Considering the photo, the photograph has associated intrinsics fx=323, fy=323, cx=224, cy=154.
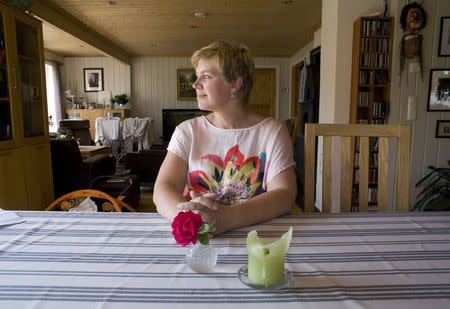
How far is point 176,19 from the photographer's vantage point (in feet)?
14.5

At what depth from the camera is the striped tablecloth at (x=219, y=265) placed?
0.54 metres

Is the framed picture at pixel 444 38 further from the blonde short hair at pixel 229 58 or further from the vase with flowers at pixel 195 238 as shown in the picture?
the vase with flowers at pixel 195 238

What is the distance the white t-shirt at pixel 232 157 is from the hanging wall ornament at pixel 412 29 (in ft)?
6.41

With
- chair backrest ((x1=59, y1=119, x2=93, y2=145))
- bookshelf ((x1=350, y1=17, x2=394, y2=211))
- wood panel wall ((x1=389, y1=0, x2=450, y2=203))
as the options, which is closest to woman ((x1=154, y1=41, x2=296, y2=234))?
bookshelf ((x1=350, y1=17, x2=394, y2=211))

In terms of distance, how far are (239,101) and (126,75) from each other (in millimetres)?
6877

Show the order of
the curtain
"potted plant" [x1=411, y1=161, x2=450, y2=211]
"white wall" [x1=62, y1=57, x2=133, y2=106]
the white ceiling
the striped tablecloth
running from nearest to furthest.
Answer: the striped tablecloth → "potted plant" [x1=411, y1=161, x2=450, y2=211] → the white ceiling → the curtain → "white wall" [x1=62, y1=57, x2=133, y2=106]

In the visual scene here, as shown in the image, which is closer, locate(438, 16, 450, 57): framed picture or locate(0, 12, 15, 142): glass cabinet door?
locate(0, 12, 15, 142): glass cabinet door

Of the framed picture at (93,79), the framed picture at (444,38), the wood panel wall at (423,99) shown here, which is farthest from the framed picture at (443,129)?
the framed picture at (93,79)

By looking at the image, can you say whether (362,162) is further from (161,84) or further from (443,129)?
(161,84)

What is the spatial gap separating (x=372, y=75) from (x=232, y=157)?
205 centimetres

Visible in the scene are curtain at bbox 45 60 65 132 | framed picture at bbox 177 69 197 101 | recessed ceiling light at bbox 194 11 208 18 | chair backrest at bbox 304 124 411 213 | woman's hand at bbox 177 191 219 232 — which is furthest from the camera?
framed picture at bbox 177 69 197 101

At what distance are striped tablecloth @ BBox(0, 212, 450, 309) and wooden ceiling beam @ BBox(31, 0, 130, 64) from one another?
11.8 feet

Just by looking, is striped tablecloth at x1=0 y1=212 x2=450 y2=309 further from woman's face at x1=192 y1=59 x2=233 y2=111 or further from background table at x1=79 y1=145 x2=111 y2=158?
background table at x1=79 y1=145 x2=111 y2=158

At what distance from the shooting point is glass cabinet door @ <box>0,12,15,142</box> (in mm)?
2341
